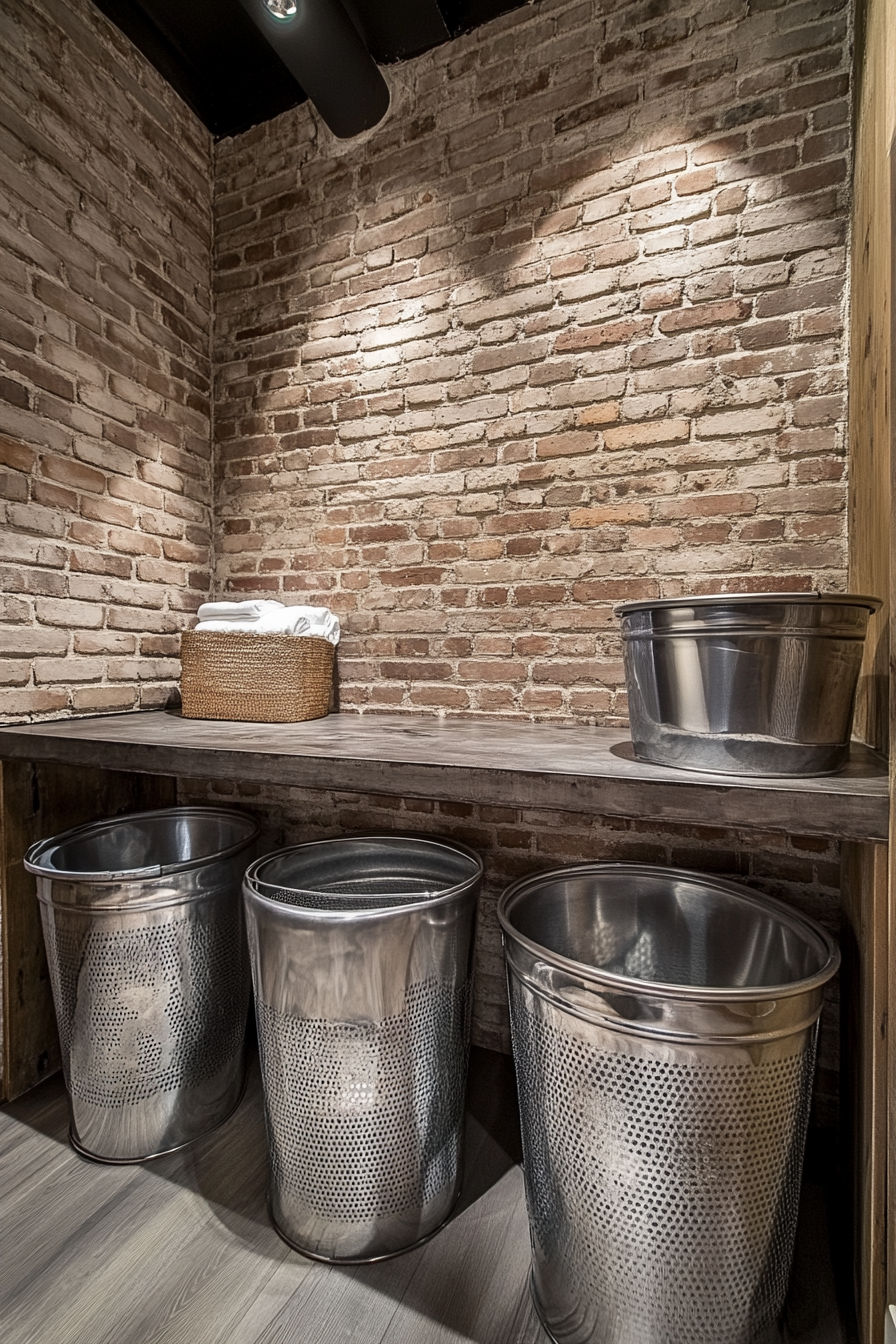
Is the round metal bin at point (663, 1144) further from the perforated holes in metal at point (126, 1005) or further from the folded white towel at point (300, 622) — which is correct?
the folded white towel at point (300, 622)

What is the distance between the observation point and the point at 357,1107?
1159 millimetres

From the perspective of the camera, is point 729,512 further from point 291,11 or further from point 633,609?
point 291,11

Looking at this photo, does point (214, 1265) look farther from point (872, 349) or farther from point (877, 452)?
point (872, 349)

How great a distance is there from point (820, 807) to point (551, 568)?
1026 millimetres

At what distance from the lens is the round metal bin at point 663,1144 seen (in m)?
0.90

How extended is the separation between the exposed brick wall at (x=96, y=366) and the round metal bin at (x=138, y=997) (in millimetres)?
631

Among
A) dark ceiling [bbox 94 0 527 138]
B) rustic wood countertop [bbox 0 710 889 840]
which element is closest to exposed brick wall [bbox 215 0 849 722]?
dark ceiling [bbox 94 0 527 138]

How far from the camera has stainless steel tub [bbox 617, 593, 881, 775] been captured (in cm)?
96

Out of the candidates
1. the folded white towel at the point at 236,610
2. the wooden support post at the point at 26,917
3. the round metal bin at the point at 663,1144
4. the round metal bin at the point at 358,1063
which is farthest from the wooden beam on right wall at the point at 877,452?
the wooden support post at the point at 26,917

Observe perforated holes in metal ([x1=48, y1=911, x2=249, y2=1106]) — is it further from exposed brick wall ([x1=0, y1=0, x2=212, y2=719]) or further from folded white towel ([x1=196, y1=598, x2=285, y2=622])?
folded white towel ([x1=196, y1=598, x2=285, y2=622])

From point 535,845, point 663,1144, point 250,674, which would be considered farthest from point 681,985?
point 250,674

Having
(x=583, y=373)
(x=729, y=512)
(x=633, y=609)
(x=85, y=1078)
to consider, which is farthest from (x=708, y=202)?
(x=85, y=1078)

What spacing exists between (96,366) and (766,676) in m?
2.00

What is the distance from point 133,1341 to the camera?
3.31 feet
